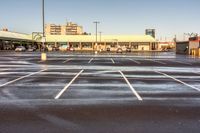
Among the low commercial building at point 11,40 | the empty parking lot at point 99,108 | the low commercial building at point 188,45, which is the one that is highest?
the low commercial building at point 11,40

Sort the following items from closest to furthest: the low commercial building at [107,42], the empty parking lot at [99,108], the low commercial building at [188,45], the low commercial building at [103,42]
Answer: the empty parking lot at [99,108] < the low commercial building at [188,45] < the low commercial building at [103,42] < the low commercial building at [107,42]

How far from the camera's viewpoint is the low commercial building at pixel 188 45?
84287mm

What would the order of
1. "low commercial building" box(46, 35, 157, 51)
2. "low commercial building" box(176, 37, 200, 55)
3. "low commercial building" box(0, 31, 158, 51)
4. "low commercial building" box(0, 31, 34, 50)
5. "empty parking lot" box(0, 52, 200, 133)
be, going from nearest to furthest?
"empty parking lot" box(0, 52, 200, 133)
"low commercial building" box(176, 37, 200, 55)
"low commercial building" box(0, 31, 34, 50)
"low commercial building" box(0, 31, 158, 51)
"low commercial building" box(46, 35, 157, 51)

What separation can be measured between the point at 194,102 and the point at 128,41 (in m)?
136

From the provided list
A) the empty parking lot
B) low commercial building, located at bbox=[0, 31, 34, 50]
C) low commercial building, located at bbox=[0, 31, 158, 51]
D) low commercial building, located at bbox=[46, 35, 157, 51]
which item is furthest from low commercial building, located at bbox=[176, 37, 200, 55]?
the empty parking lot

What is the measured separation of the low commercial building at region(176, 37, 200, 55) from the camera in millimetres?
84287

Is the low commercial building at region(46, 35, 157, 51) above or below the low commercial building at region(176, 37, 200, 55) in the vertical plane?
above

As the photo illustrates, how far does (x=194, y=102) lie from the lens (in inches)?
485

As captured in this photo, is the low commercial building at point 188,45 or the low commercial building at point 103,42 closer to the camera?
the low commercial building at point 188,45

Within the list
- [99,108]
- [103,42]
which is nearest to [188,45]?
[103,42]

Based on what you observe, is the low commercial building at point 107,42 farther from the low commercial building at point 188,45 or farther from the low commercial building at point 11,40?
the low commercial building at point 188,45

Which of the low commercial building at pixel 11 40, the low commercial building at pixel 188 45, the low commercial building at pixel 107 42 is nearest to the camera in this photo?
the low commercial building at pixel 188 45

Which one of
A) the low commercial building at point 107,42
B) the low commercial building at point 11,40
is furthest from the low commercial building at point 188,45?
the low commercial building at point 11,40

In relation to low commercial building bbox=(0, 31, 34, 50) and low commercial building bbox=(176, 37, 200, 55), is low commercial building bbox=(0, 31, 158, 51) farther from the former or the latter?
low commercial building bbox=(176, 37, 200, 55)
